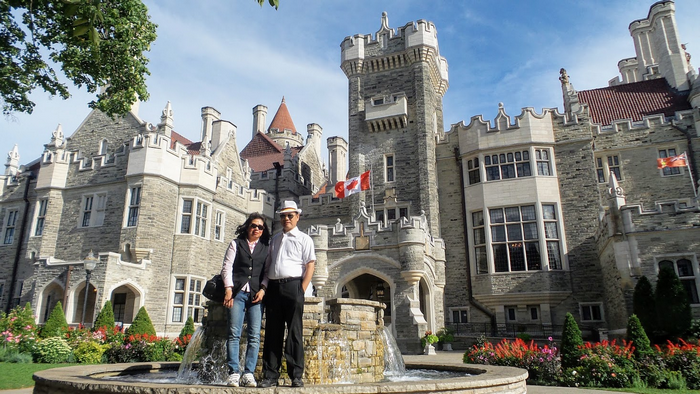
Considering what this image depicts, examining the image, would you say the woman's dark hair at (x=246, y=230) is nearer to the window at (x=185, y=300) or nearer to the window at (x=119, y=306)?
the window at (x=185, y=300)

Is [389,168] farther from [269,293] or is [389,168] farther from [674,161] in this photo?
[269,293]

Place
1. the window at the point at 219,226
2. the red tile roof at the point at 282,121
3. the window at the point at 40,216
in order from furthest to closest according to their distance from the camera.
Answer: the red tile roof at the point at 282,121 → the window at the point at 219,226 → the window at the point at 40,216

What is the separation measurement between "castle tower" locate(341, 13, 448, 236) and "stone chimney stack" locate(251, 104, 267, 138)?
16.2 m

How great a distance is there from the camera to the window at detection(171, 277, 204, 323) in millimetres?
22203

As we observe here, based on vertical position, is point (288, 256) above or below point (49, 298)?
below

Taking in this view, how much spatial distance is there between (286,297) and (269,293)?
0.30 metres

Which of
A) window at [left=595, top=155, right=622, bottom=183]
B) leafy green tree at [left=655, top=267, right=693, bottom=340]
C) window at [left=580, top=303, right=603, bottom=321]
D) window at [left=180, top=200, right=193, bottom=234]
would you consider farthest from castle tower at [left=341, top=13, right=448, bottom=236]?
leafy green tree at [left=655, top=267, right=693, bottom=340]

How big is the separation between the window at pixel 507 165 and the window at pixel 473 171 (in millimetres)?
500

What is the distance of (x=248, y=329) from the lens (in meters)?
5.93

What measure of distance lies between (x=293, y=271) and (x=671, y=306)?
15159mm

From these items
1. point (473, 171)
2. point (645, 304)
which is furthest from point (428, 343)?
point (473, 171)

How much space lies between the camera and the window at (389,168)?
26.8 meters

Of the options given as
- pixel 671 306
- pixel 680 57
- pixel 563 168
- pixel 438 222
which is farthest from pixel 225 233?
pixel 680 57

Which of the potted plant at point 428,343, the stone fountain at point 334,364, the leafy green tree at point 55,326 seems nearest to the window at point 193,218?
the leafy green tree at point 55,326
